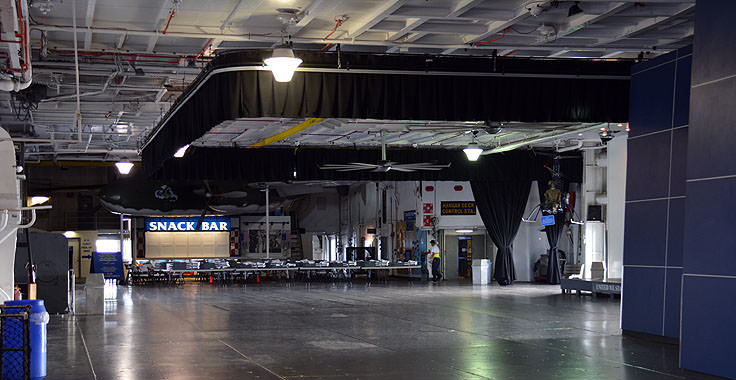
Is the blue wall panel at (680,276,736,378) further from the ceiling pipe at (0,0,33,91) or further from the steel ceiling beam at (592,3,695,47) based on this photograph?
the ceiling pipe at (0,0,33,91)

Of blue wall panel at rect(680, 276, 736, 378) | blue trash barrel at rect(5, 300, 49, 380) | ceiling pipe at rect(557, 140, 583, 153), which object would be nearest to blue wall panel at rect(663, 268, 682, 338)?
blue wall panel at rect(680, 276, 736, 378)

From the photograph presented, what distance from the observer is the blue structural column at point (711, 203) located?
8055 millimetres

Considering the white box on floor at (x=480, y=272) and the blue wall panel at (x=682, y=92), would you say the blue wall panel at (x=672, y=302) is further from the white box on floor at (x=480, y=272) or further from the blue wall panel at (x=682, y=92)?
the white box on floor at (x=480, y=272)

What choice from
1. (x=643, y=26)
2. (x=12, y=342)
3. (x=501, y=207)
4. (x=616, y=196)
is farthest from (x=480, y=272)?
(x=12, y=342)

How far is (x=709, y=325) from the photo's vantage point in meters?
8.24

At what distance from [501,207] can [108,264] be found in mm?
12429

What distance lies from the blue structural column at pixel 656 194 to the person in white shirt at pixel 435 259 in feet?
52.4

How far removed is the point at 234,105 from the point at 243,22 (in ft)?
3.50

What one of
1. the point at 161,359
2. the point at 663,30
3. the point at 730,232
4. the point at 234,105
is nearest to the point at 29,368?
the point at 161,359

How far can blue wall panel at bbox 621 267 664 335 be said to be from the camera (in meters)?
11.1

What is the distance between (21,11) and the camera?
8.38 meters

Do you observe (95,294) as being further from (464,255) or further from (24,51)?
(464,255)

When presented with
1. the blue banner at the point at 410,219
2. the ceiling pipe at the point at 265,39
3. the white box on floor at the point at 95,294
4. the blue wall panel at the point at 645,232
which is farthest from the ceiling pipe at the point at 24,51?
the blue banner at the point at 410,219

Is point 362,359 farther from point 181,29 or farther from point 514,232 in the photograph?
point 514,232
